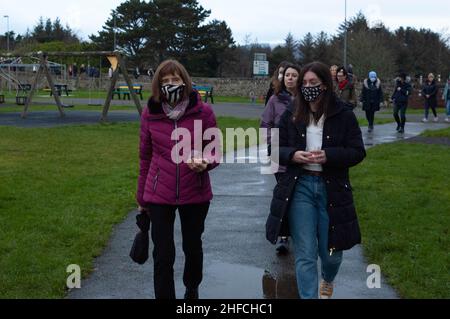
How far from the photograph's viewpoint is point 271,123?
7270 mm

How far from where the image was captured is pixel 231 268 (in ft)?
21.0

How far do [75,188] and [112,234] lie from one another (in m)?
2.89

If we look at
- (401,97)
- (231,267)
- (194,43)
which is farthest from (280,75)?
(194,43)

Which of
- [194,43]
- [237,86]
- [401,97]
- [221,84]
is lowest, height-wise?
[401,97]

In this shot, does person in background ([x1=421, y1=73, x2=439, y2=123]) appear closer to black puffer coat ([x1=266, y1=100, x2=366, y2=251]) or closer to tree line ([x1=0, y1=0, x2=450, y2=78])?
black puffer coat ([x1=266, y1=100, x2=366, y2=251])

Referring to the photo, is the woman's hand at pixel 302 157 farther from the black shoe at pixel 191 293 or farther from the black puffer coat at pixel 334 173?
the black shoe at pixel 191 293

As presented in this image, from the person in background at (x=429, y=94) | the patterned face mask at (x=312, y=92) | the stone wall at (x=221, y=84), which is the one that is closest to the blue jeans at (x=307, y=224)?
the patterned face mask at (x=312, y=92)

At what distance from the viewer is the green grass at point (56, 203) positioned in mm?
6191

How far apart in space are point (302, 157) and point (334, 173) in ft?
0.96

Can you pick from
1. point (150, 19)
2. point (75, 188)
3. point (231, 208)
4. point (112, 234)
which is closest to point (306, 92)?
point (112, 234)

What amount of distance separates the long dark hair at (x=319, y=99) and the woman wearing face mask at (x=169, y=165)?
69 centimetres

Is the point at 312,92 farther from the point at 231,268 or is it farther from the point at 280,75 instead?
the point at 280,75

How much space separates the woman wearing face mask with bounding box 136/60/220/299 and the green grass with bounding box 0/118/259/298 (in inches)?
38.8

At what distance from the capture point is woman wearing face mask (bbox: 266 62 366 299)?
198 inches
